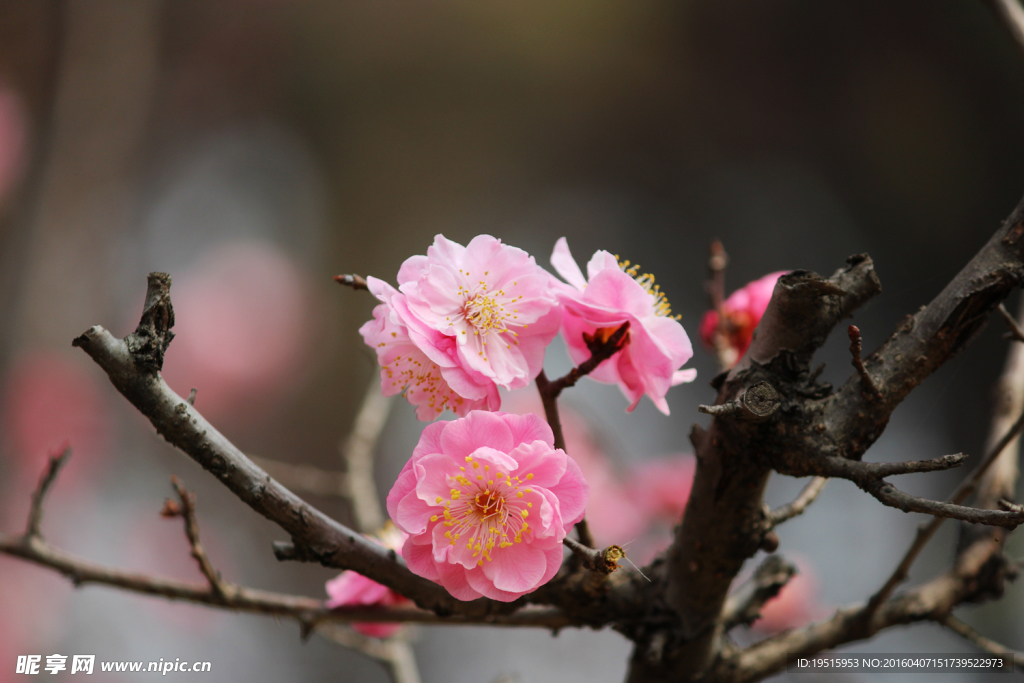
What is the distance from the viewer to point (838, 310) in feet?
0.92

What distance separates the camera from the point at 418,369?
0.28 meters

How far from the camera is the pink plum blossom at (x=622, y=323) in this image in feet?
0.88

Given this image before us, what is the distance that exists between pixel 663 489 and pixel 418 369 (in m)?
0.71

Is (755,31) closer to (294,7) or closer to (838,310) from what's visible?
(294,7)

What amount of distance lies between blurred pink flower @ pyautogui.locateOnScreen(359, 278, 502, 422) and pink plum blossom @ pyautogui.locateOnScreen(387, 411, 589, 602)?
21 mm

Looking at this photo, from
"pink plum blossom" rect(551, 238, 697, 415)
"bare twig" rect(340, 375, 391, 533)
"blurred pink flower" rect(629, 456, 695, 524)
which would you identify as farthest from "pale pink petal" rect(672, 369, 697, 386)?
"blurred pink flower" rect(629, 456, 695, 524)

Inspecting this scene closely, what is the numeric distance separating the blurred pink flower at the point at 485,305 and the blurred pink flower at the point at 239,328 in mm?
1093

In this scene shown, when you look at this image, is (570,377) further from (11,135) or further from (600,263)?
(11,135)

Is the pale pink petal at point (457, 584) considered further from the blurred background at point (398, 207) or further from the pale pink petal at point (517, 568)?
the blurred background at point (398, 207)

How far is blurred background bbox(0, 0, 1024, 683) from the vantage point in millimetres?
991

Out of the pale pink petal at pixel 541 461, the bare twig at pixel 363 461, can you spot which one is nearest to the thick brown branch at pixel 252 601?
the pale pink petal at pixel 541 461

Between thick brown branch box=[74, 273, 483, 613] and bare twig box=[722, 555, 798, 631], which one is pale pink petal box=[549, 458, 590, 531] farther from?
bare twig box=[722, 555, 798, 631]

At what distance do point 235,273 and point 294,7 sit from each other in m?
0.64

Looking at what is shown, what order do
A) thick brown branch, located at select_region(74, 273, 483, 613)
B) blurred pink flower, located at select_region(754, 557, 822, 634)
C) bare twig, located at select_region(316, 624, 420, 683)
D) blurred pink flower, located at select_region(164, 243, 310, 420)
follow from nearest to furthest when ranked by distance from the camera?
1. thick brown branch, located at select_region(74, 273, 483, 613)
2. bare twig, located at select_region(316, 624, 420, 683)
3. blurred pink flower, located at select_region(754, 557, 822, 634)
4. blurred pink flower, located at select_region(164, 243, 310, 420)
